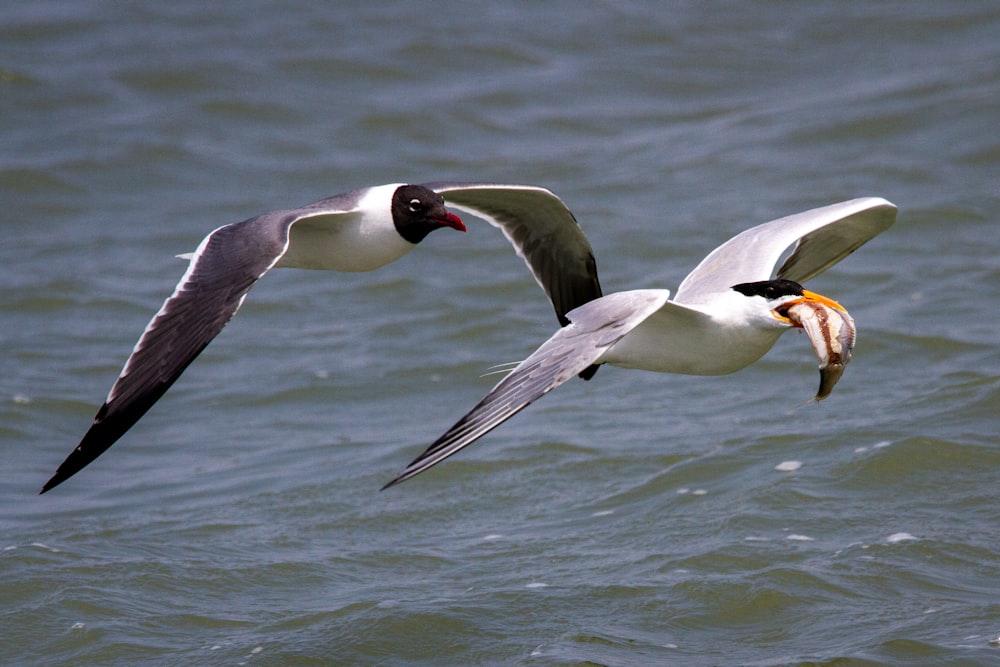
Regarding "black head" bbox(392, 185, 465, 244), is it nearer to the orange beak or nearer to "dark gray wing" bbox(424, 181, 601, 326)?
"dark gray wing" bbox(424, 181, 601, 326)

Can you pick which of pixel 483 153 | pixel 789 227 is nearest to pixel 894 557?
pixel 789 227

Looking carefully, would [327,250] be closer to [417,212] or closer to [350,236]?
[350,236]

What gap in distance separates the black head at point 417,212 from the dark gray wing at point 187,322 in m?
0.74

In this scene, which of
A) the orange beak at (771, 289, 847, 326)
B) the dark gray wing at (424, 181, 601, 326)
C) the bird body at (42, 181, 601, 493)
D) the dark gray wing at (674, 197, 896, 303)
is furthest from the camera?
the dark gray wing at (424, 181, 601, 326)

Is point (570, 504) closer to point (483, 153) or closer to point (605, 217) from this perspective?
point (605, 217)

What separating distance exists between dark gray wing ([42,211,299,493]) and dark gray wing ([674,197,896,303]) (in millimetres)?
2005

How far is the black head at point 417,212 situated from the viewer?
6.88 m

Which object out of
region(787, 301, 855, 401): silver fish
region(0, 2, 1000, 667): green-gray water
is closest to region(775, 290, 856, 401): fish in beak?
region(787, 301, 855, 401): silver fish

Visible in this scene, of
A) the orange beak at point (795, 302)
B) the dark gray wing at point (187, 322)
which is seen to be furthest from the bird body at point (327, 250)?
the orange beak at point (795, 302)

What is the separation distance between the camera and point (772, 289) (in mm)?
5848

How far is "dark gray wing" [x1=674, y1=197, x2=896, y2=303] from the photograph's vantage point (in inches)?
259

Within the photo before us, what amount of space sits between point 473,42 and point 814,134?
4.78 m

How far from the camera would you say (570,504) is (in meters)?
8.32

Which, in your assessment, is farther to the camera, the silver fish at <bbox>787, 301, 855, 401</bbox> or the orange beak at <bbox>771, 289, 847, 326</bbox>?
the orange beak at <bbox>771, 289, 847, 326</bbox>
